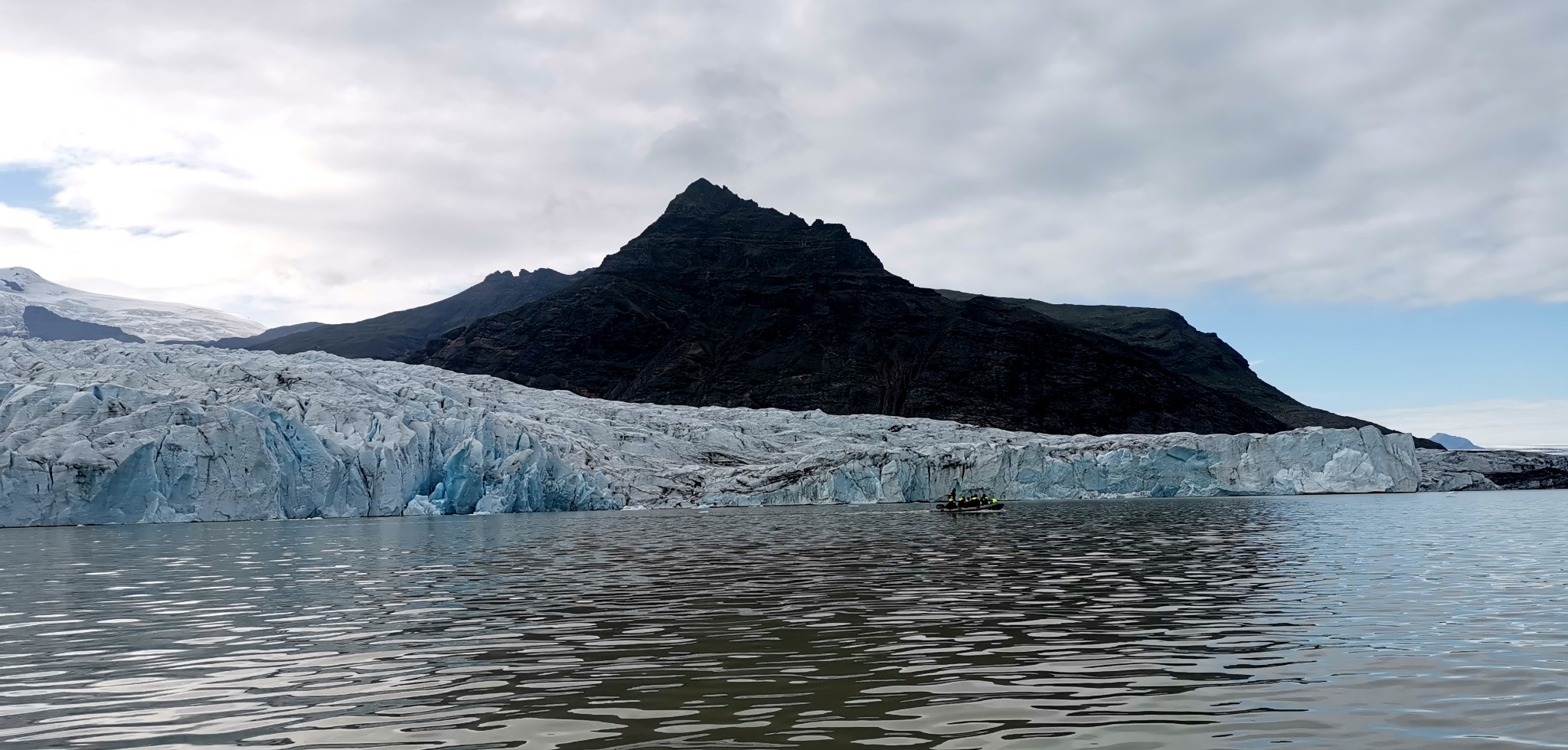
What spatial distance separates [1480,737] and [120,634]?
16661 mm

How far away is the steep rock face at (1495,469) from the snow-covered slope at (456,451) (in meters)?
39.0

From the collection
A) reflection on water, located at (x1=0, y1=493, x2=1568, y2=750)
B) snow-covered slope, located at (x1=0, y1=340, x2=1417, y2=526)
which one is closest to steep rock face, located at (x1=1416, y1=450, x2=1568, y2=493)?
snow-covered slope, located at (x1=0, y1=340, x2=1417, y2=526)

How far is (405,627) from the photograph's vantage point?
1518 cm

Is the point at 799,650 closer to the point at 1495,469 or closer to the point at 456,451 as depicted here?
the point at 456,451

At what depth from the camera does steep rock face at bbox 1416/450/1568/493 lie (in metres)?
129

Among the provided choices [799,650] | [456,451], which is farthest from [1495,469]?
[799,650]

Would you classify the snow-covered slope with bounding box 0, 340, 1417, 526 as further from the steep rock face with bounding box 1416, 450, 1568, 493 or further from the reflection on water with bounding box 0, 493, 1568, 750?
the steep rock face with bounding box 1416, 450, 1568, 493

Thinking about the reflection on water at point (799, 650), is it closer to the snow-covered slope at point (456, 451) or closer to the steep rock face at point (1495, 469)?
the snow-covered slope at point (456, 451)

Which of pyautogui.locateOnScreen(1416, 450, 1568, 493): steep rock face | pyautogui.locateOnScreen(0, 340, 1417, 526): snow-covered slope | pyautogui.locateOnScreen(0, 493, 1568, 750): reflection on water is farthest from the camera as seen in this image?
pyautogui.locateOnScreen(1416, 450, 1568, 493): steep rock face

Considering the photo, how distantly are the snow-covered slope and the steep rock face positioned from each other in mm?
39024

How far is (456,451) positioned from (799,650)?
5728cm

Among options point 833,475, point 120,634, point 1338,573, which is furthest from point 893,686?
point 833,475

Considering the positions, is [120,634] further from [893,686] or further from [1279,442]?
[1279,442]

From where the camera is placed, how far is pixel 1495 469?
140 m
